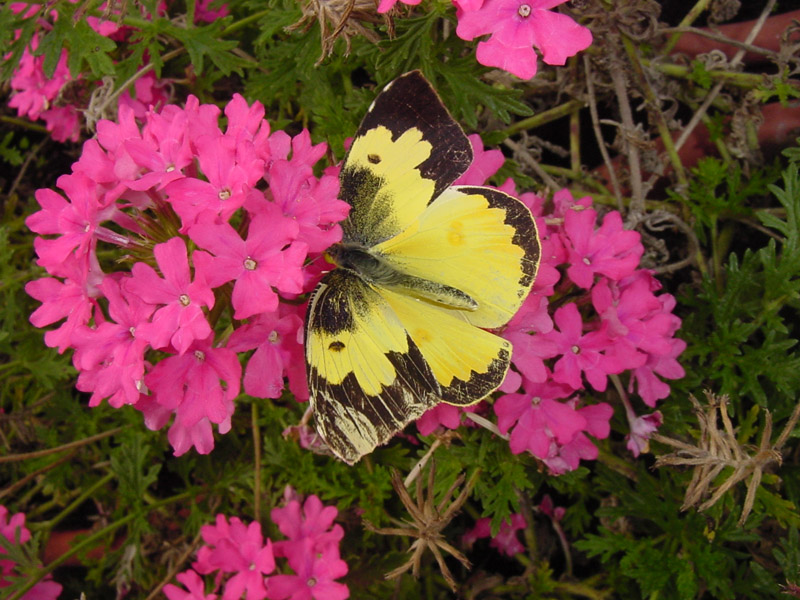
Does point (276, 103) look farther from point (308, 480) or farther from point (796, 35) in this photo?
point (796, 35)

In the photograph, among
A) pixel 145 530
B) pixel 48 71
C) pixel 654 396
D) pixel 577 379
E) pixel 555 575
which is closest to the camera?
pixel 577 379

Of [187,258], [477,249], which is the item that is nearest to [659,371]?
[477,249]

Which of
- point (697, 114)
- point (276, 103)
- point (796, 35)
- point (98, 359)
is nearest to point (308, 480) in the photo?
point (98, 359)

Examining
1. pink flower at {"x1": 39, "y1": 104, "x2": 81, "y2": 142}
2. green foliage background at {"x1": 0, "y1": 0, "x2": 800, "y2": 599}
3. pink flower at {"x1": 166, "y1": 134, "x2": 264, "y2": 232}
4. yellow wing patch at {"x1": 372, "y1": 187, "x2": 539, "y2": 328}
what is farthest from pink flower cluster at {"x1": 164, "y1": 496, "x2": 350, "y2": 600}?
pink flower at {"x1": 39, "y1": 104, "x2": 81, "y2": 142}

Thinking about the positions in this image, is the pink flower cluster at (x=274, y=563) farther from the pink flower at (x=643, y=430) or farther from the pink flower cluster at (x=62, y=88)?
the pink flower cluster at (x=62, y=88)

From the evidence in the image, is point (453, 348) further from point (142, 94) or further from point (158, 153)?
point (142, 94)

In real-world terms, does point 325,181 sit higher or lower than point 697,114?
higher
